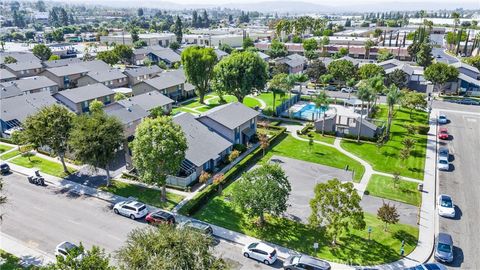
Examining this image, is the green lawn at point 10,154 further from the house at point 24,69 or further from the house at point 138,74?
the house at point 24,69

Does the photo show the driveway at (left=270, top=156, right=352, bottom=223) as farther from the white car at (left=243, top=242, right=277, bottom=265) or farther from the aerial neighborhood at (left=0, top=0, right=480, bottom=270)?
the white car at (left=243, top=242, right=277, bottom=265)

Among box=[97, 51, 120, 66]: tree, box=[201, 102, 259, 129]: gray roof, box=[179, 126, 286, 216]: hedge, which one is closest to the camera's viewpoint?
box=[179, 126, 286, 216]: hedge

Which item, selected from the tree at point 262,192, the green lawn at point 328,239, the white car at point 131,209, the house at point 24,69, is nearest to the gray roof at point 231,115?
the green lawn at point 328,239

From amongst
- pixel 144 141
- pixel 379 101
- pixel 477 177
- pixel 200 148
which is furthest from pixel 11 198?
pixel 379 101

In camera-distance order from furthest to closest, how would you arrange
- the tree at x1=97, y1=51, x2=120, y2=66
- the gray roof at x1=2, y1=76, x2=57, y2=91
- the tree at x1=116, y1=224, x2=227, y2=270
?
1. the tree at x1=97, y1=51, x2=120, y2=66
2. the gray roof at x1=2, y1=76, x2=57, y2=91
3. the tree at x1=116, y1=224, x2=227, y2=270

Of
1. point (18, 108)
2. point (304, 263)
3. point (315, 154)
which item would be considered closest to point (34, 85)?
point (18, 108)

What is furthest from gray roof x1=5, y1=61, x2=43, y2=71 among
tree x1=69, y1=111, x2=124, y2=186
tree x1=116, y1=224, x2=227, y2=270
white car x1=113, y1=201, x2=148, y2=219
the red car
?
the red car
